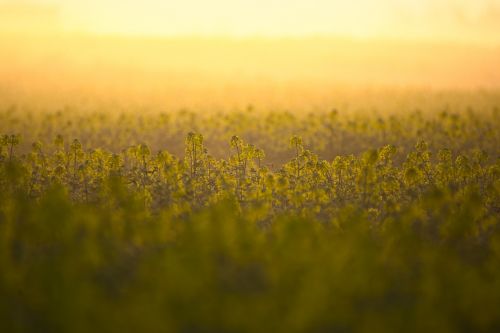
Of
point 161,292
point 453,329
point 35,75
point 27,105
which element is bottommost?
point 453,329

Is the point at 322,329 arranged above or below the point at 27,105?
below

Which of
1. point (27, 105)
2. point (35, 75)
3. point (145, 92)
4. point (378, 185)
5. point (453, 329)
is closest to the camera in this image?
point (453, 329)

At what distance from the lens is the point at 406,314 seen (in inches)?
628

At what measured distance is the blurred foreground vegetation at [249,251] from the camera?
48.9 feet

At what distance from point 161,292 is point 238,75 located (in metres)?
141

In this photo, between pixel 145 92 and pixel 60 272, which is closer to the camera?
pixel 60 272

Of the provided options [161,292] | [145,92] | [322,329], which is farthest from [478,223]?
[145,92]

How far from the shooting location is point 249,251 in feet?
63.2

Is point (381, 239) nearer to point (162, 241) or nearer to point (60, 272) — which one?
point (162, 241)

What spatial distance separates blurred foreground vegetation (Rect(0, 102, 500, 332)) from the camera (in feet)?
48.9

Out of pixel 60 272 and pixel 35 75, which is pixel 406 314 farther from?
pixel 35 75

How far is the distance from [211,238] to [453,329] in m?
7.94

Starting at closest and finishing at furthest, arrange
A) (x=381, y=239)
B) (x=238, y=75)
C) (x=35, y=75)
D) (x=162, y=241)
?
(x=162, y=241), (x=381, y=239), (x=35, y=75), (x=238, y=75)

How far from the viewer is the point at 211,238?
19.3 m
